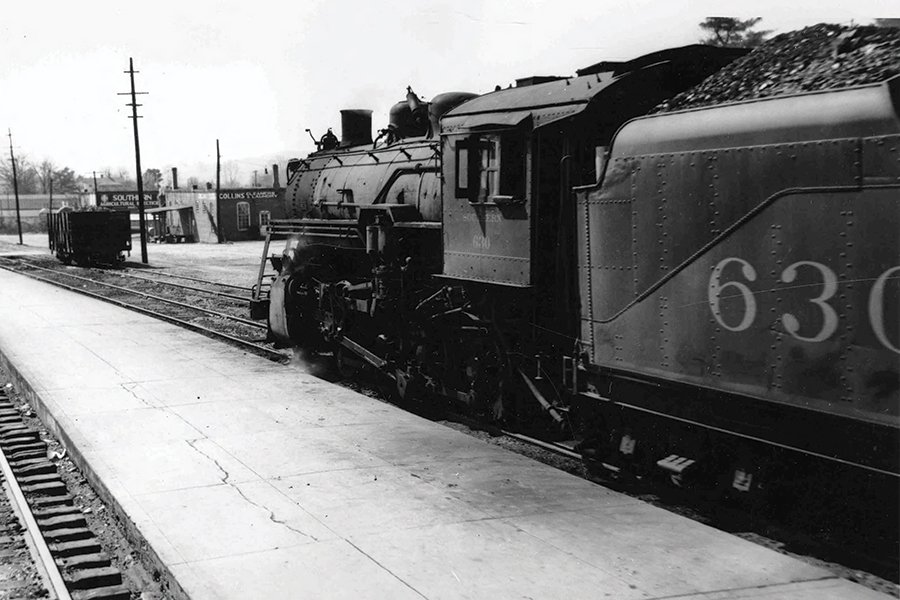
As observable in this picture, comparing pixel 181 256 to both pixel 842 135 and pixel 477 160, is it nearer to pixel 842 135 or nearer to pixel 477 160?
pixel 477 160

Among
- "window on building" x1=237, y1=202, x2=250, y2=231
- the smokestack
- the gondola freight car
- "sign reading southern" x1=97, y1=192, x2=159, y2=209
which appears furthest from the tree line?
the smokestack

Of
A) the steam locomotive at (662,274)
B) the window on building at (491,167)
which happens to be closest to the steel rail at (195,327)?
the steam locomotive at (662,274)

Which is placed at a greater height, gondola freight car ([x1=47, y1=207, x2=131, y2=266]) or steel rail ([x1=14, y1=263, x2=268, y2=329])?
gondola freight car ([x1=47, y1=207, x2=131, y2=266])

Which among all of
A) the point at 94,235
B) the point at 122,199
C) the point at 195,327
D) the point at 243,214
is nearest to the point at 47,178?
the point at 122,199

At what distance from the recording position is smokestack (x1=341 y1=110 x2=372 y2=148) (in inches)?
491

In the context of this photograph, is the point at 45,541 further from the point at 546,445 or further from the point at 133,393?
the point at 546,445

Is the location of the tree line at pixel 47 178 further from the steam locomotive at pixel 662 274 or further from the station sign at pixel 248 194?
the steam locomotive at pixel 662 274

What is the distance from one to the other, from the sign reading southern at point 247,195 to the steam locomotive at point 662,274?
47.2 metres

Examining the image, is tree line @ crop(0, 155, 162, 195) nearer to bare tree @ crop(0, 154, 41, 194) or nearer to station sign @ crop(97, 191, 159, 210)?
bare tree @ crop(0, 154, 41, 194)

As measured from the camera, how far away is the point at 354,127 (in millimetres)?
12516

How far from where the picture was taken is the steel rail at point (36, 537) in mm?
5105

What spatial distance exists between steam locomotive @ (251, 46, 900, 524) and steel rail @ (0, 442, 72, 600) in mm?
3858

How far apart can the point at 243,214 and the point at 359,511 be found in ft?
173

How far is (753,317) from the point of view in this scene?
485cm
